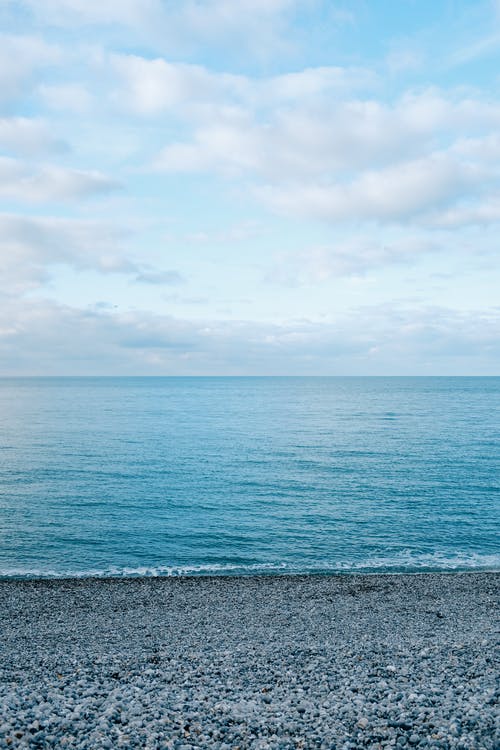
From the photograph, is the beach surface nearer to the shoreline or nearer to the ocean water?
the shoreline

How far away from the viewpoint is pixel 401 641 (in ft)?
55.8

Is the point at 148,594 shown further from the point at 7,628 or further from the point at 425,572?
the point at 425,572

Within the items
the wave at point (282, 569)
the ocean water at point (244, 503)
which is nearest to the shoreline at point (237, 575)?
the wave at point (282, 569)

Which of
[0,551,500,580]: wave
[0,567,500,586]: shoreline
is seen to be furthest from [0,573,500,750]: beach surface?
[0,551,500,580]: wave

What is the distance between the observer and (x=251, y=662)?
14.5m

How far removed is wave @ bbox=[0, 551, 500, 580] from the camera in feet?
91.1

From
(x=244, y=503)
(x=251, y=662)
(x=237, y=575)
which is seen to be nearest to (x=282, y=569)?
(x=237, y=575)

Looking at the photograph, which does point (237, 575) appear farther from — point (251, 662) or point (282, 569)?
point (251, 662)

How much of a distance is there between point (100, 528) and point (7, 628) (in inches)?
591

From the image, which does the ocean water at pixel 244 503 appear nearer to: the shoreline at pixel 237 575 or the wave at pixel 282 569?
the wave at pixel 282 569

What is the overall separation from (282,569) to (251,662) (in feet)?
47.8

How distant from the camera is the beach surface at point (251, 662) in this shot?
9938mm

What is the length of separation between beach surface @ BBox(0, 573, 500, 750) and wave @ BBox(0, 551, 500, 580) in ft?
5.19

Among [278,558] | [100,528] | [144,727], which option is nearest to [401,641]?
[144,727]
